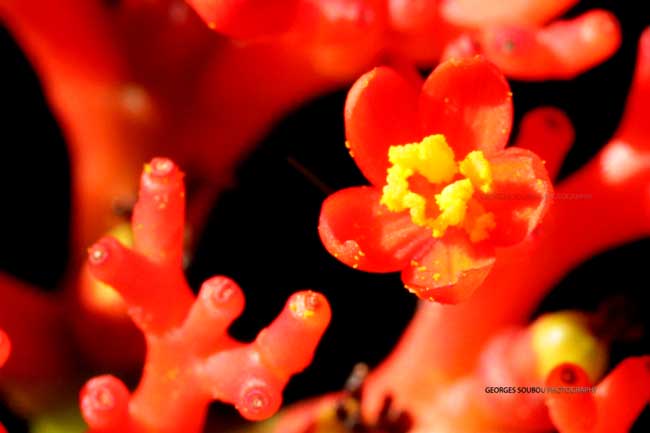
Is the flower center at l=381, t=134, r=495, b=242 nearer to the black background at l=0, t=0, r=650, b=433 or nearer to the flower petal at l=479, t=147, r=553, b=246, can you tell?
the flower petal at l=479, t=147, r=553, b=246

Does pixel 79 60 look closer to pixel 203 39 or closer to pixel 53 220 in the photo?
pixel 203 39

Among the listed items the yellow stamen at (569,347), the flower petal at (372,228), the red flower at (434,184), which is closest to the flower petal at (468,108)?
the red flower at (434,184)

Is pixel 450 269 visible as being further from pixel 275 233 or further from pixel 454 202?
pixel 275 233

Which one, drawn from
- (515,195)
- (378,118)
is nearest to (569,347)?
(515,195)

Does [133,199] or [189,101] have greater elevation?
[189,101]

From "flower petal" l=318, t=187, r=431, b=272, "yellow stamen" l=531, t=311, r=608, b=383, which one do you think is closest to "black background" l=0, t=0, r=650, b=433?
"yellow stamen" l=531, t=311, r=608, b=383

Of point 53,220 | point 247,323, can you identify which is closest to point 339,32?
point 247,323
